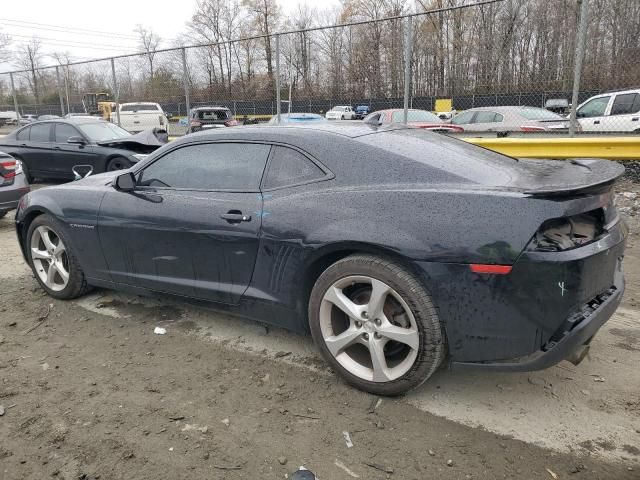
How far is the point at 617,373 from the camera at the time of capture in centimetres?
302

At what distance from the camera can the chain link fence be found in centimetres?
768

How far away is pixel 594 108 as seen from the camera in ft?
34.4

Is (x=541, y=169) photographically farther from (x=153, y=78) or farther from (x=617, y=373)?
(x=153, y=78)

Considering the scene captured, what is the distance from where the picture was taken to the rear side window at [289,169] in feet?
9.99

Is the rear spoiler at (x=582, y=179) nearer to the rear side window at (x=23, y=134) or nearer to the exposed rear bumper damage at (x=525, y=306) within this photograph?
Answer: the exposed rear bumper damage at (x=525, y=306)

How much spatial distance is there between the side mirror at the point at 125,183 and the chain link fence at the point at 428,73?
5.84 meters

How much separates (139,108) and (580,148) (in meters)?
12.5

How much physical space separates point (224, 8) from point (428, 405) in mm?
36382

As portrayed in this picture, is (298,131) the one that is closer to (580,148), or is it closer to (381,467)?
(381,467)

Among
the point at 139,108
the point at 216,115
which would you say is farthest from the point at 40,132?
the point at 139,108

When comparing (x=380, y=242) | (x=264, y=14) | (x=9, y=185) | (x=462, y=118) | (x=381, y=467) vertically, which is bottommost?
(x=381, y=467)

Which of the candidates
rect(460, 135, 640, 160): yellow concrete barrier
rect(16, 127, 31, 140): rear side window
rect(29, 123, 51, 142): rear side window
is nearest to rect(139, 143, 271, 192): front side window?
rect(460, 135, 640, 160): yellow concrete barrier

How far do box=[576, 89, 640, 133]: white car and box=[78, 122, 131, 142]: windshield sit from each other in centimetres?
903

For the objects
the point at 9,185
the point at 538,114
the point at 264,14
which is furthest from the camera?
the point at 264,14
